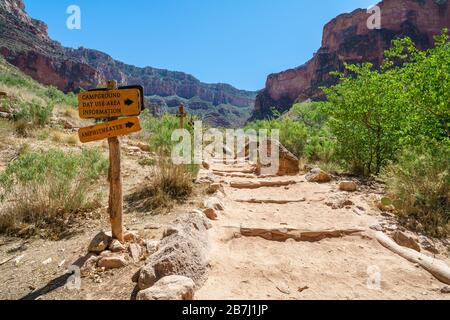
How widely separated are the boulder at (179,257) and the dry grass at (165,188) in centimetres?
154

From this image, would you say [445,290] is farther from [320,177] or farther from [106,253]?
[320,177]

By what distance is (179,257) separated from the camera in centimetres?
211

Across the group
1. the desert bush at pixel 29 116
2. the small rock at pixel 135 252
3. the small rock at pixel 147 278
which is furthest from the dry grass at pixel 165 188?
the desert bush at pixel 29 116

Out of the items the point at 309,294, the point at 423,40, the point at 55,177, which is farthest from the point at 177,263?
the point at 423,40

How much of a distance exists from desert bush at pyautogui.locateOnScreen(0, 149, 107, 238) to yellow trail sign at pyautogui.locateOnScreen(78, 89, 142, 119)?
1490 millimetres

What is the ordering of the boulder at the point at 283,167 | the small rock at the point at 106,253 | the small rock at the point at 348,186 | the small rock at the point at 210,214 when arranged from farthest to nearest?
the boulder at the point at 283,167
the small rock at the point at 348,186
the small rock at the point at 210,214
the small rock at the point at 106,253

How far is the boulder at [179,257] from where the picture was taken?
1.99 m

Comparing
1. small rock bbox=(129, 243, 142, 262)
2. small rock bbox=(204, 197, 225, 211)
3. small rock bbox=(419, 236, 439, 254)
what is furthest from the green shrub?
small rock bbox=(419, 236, 439, 254)

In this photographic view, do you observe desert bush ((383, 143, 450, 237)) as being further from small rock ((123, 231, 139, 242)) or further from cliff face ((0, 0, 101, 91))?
cliff face ((0, 0, 101, 91))

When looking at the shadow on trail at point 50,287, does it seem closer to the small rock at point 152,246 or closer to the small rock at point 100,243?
the small rock at point 100,243

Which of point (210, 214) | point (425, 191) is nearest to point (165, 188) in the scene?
point (210, 214)

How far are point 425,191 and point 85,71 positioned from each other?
218ft

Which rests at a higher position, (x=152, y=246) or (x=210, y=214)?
(x=210, y=214)
